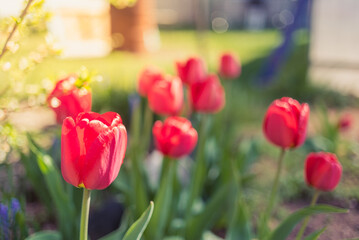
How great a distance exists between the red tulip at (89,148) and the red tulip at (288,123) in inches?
17.8

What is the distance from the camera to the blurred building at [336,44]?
3.67 metres

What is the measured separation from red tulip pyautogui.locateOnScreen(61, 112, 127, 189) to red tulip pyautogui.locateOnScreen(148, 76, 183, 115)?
0.62 m

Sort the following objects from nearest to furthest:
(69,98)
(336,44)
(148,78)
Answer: (69,98) < (148,78) < (336,44)

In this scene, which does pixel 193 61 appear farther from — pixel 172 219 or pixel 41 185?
pixel 41 185

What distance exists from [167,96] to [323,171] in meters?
0.52

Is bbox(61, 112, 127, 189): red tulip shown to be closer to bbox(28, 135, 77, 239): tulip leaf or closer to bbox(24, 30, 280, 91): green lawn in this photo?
bbox(28, 135, 77, 239): tulip leaf

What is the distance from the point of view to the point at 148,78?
61.9 inches

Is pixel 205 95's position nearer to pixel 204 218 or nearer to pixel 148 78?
pixel 148 78

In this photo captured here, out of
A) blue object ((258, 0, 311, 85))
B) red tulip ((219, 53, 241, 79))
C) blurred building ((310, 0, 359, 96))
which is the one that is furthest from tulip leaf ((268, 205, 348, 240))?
blue object ((258, 0, 311, 85))

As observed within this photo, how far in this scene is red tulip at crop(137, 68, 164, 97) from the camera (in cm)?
152

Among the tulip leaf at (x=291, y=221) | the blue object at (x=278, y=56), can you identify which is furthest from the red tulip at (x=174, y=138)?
the blue object at (x=278, y=56)

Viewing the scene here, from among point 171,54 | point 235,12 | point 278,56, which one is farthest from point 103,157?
point 235,12

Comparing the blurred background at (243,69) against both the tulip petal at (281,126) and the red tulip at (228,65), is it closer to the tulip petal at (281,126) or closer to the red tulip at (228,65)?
the red tulip at (228,65)

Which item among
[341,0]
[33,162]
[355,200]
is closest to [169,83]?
[33,162]
